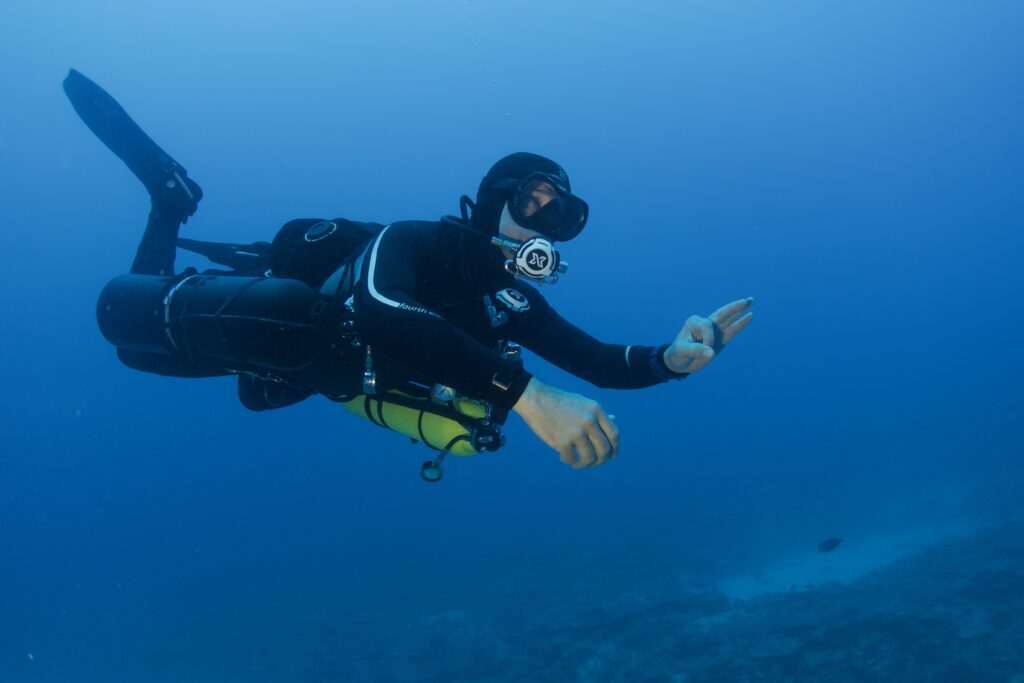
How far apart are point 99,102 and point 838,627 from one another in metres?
13.9

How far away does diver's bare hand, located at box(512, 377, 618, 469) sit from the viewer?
192 centimetres

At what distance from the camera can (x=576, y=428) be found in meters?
1.92

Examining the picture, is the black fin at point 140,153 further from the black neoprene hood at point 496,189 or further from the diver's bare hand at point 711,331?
the diver's bare hand at point 711,331

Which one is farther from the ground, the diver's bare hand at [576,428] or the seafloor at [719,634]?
the seafloor at [719,634]

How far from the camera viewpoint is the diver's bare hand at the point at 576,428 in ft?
6.31

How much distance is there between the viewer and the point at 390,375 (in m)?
3.27

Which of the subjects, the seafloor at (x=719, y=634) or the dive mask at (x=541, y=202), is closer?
the dive mask at (x=541, y=202)

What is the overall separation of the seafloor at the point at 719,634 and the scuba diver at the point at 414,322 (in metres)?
9.35

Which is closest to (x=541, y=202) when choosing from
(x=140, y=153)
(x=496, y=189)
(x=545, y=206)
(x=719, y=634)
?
(x=545, y=206)

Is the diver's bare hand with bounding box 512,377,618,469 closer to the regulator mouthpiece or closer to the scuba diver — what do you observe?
the scuba diver

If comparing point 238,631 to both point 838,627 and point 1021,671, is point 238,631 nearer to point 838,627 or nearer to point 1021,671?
point 838,627

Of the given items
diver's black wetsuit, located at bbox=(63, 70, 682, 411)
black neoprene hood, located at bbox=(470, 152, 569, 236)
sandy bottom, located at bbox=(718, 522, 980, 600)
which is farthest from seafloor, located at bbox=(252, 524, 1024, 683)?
black neoprene hood, located at bbox=(470, 152, 569, 236)

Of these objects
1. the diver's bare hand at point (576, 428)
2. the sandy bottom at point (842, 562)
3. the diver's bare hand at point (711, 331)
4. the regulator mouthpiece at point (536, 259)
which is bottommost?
the diver's bare hand at point (576, 428)

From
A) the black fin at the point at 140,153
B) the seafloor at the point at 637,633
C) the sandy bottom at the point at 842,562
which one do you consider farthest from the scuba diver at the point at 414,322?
the sandy bottom at the point at 842,562
